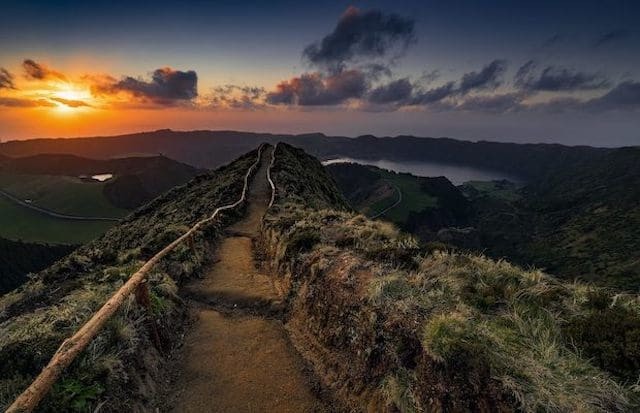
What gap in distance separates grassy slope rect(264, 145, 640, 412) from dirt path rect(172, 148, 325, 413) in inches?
29.5

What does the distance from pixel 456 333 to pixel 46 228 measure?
207542 millimetres

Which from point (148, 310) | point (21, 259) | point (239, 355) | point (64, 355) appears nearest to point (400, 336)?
point (239, 355)

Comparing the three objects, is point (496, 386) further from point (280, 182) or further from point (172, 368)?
point (280, 182)

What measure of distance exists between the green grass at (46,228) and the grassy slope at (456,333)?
17483 cm

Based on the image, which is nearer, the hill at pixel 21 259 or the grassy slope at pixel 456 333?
the grassy slope at pixel 456 333

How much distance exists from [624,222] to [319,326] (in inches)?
6887

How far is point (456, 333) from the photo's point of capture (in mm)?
6578

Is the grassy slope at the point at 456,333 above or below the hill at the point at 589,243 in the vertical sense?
above

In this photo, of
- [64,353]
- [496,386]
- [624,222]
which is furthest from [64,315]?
[624,222]

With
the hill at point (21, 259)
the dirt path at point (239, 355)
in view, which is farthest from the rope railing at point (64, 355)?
the hill at point (21, 259)

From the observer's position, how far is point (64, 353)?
6164 millimetres

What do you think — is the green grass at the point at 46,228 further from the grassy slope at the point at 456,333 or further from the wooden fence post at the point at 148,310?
the grassy slope at the point at 456,333

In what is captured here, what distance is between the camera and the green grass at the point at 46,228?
15800 centimetres

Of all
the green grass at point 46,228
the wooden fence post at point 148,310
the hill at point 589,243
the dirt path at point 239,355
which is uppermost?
the wooden fence post at point 148,310
